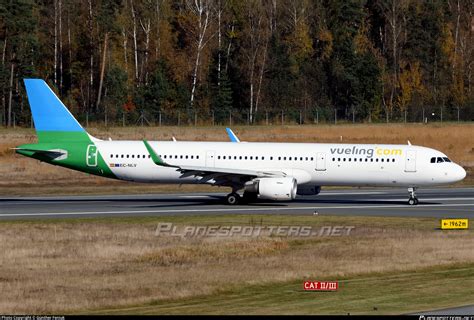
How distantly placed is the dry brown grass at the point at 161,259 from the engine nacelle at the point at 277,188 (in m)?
6.03

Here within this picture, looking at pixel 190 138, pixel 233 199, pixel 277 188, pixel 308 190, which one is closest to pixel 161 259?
pixel 277 188

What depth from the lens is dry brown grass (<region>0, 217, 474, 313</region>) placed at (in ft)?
83.2

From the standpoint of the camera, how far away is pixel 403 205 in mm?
46500

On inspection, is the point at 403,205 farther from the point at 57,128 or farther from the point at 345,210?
the point at 57,128

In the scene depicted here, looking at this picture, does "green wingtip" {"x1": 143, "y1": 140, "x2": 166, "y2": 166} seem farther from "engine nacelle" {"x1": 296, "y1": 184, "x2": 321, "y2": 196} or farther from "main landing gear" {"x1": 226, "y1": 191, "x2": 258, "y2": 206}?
"engine nacelle" {"x1": 296, "y1": 184, "x2": 321, "y2": 196}

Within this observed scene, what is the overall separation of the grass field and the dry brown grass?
1828cm

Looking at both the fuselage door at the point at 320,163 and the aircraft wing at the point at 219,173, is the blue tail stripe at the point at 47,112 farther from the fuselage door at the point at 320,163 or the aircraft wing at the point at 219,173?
the fuselage door at the point at 320,163

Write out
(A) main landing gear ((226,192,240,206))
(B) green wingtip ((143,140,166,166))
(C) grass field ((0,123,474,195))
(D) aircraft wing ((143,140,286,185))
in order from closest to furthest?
(B) green wingtip ((143,140,166,166)) < (D) aircraft wing ((143,140,286,185)) < (A) main landing gear ((226,192,240,206)) < (C) grass field ((0,123,474,195))

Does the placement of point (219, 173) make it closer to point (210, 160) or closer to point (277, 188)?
point (210, 160)

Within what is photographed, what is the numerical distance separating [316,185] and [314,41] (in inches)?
2818

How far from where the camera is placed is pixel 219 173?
4491cm

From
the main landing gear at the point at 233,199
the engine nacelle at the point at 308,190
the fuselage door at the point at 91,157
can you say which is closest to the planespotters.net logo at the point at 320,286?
the main landing gear at the point at 233,199

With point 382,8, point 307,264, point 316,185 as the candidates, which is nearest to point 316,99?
point 382,8

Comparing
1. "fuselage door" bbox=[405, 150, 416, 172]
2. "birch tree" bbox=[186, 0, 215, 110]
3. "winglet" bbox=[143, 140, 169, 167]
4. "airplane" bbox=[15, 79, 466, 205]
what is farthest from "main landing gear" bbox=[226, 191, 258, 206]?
"birch tree" bbox=[186, 0, 215, 110]
